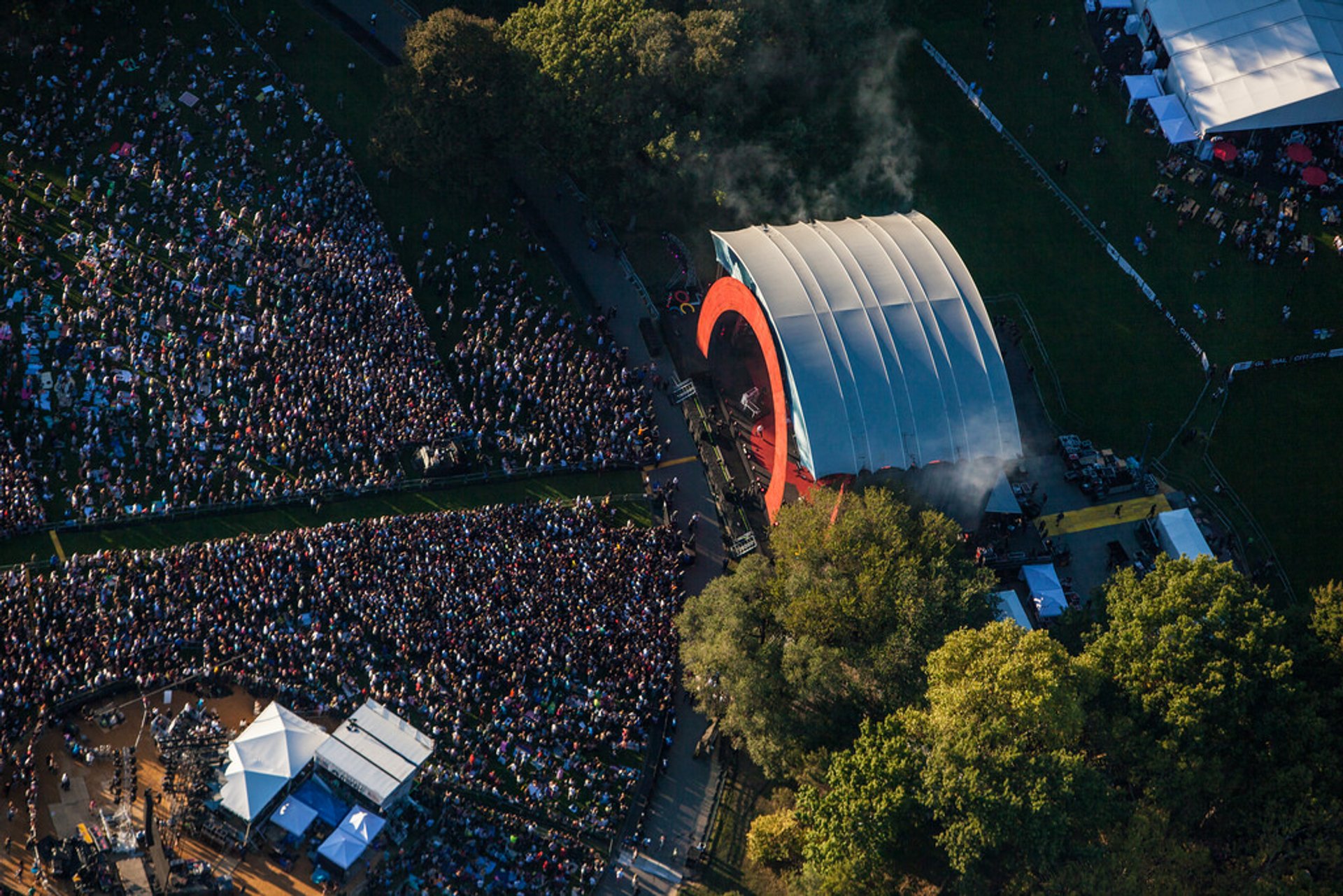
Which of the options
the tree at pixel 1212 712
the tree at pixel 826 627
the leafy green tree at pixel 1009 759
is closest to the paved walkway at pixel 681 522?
the tree at pixel 826 627

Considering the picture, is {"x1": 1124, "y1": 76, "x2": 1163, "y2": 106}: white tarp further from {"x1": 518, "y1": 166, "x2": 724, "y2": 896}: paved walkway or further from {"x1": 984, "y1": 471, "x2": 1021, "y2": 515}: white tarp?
{"x1": 518, "y1": 166, "x2": 724, "y2": 896}: paved walkway

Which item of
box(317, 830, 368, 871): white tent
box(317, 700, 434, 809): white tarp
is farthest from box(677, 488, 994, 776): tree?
box(317, 830, 368, 871): white tent

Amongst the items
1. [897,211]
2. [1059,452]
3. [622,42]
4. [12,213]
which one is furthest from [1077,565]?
[12,213]

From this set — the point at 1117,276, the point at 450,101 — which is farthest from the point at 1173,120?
the point at 450,101

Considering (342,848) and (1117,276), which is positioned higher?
(1117,276)

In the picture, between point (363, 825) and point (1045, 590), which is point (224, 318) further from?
point (1045, 590)

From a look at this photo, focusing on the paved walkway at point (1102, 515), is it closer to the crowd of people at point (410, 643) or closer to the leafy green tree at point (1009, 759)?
the leafy green tree at point (1009, 759)

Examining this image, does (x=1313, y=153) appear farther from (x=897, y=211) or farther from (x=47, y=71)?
(x=47, y=71)
